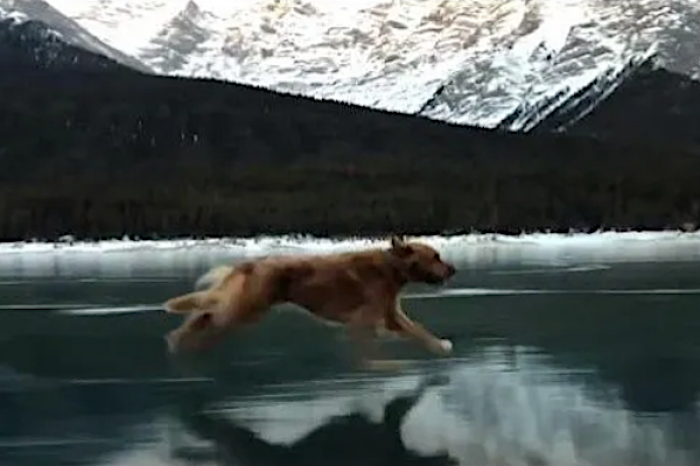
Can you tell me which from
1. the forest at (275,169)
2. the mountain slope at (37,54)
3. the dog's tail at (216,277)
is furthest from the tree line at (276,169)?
the dog's tail at (216,277)

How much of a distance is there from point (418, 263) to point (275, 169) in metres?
99.7

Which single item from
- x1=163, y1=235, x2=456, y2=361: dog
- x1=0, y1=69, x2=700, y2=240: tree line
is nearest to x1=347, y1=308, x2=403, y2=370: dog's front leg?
x1=163, y1=235, x2=456, y2=361: dog

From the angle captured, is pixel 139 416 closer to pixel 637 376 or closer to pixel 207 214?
pixel 637 376

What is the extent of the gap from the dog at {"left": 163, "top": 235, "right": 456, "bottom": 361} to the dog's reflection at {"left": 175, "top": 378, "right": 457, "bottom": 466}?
8.53 ft

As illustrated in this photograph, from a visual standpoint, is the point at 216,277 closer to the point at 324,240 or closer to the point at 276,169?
the point at 324,240

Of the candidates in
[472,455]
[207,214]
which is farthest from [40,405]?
[207,214]

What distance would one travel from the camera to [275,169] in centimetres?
11200

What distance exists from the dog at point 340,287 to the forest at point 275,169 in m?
69.8

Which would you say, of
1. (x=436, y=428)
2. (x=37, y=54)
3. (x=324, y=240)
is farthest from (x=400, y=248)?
(x=37, y=54)

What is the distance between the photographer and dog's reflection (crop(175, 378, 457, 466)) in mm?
→ 8172

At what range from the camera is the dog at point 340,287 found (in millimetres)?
12562

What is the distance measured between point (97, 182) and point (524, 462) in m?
96.7

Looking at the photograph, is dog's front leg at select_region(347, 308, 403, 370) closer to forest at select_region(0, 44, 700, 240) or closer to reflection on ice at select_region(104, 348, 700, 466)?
reflection on ice at select_region(104, 348, 700, 466)

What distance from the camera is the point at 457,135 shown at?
11894cm
